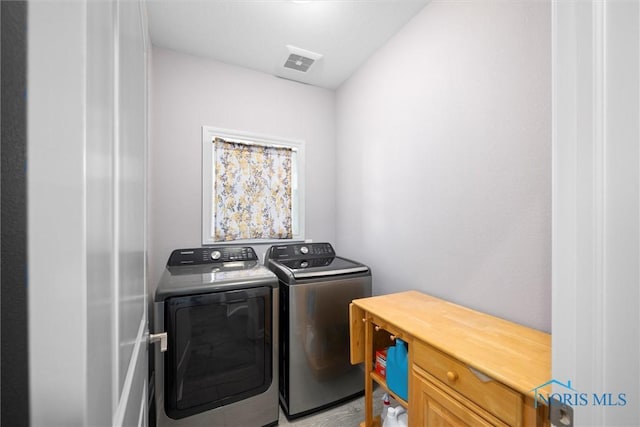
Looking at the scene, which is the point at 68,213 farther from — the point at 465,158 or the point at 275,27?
the point at 275,27

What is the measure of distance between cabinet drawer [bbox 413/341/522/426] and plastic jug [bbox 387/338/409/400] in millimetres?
203

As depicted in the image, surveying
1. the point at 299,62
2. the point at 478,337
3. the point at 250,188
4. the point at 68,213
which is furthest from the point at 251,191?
the point at 68,213

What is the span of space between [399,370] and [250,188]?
1.90m

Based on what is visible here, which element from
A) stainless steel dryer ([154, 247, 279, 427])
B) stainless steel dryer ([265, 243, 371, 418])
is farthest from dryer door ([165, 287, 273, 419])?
stainless steel dryer ([265, 243, 371, 418])

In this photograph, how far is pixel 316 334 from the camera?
6.33ft

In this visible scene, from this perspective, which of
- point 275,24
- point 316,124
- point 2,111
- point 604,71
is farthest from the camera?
point 316,124

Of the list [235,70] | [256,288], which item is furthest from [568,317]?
[235,70]

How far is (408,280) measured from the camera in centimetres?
195

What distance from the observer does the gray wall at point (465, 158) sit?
1233 millimetres

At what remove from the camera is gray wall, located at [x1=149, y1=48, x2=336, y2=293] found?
7.13 feet

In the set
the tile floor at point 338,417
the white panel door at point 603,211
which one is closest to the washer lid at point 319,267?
the tile floor at point 338,417

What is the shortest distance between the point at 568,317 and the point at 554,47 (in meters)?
0.63

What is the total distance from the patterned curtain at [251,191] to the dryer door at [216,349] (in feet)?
2.84

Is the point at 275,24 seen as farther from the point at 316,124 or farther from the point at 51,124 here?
the point at 51,124
